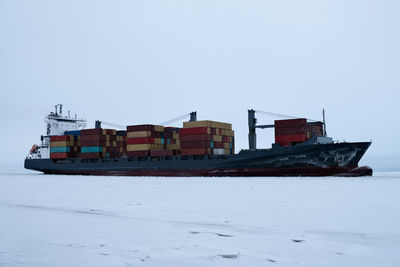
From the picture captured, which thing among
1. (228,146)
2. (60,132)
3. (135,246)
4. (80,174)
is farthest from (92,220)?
(60,132)

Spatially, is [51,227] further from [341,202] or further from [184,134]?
[184,134]

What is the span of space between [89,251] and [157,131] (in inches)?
1650

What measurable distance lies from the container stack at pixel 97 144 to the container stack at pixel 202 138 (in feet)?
50.7

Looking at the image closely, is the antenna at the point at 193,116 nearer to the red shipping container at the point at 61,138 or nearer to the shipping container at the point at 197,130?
the shipping container at the point at 197,130

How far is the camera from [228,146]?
46844 mm

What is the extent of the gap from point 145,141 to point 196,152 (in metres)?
9.06

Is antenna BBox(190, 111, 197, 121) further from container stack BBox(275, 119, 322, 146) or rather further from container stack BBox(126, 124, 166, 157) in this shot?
container stack BBox(275, 119, 322, 146)

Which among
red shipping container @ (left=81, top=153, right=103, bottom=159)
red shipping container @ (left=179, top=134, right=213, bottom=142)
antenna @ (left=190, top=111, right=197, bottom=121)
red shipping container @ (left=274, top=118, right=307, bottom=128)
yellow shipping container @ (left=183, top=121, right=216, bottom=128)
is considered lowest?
red shipping container @ (left=81, top=153, right=103, bottom=159)

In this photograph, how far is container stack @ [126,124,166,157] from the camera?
152 ft

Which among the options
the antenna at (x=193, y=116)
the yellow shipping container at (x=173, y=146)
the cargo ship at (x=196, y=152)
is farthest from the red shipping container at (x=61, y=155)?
the antenna at (x=193, y=116)

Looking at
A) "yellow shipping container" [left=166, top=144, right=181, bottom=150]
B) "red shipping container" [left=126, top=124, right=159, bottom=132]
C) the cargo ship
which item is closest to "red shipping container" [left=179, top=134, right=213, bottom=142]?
the cargo ship

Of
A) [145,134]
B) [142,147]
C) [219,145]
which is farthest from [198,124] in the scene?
[142,147]

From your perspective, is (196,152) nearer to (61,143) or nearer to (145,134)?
(145,134)

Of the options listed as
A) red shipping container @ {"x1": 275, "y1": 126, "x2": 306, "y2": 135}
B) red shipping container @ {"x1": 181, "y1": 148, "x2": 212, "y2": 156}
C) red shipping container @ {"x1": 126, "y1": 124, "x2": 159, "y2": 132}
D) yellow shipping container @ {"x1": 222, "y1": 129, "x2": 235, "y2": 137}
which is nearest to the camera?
red shipping container @ {"x1": 275, "y1": 126, "x2": 306, "y2": 135}
